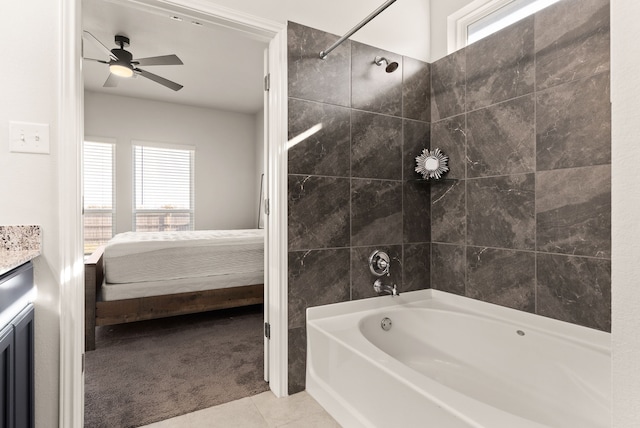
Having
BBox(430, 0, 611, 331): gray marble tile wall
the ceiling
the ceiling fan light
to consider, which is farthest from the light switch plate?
BBox(430, 0, 611, 331): gray marble tile wall

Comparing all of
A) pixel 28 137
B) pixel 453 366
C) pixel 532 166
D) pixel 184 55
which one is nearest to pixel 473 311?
pixel 453 366

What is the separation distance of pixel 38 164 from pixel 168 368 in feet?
5.09

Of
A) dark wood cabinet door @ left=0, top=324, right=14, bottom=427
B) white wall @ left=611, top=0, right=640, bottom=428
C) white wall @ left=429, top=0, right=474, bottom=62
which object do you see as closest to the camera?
white wall @ left=611, top=0, right=640, bottom=428

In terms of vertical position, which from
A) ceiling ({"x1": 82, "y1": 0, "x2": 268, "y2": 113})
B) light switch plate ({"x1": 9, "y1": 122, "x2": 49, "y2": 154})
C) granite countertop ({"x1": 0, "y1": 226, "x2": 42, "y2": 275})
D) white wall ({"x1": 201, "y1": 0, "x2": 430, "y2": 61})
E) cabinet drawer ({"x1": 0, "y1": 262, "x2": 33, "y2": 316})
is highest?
ceiling ({"x1": 82, "y1": 0, "x2": 268, "y2": 113})

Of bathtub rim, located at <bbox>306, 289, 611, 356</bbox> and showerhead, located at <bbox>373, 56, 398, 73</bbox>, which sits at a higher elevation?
showerhead, located at <bbox>373, 56, 398, 73</bbox>

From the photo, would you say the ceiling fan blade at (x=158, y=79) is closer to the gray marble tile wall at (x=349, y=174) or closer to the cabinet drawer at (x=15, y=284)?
the gray marble tile wall at (x=349, y=174)

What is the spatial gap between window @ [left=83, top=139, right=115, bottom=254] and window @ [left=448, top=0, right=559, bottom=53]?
4.77 m

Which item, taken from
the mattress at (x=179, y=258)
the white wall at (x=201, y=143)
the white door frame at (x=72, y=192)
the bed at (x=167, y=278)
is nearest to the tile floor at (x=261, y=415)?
the white door frame at (x=72, y=192)

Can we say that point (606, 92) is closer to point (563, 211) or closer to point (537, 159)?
point (537, 159)

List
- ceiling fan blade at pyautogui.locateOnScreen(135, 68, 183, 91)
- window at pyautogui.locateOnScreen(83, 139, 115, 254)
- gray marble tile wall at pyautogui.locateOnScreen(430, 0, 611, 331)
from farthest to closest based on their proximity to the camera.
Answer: window at pyautogui.locateOnScreen(83, 139, 115, 254)
ceiling fan blade at pyautogui.locateOnScreen(135, 68, 183, 91)
gray marble tile wall at pyautogui.locateOnScreen(430, 0, 611, 331)

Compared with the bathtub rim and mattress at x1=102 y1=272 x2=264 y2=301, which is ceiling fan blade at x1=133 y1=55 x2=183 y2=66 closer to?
mattress at x1=102 y1=272 x2=264 y2=301

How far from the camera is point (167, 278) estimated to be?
9.80 ft

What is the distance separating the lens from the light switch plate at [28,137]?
1.38m

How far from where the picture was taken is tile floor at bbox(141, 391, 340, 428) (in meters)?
1.70
